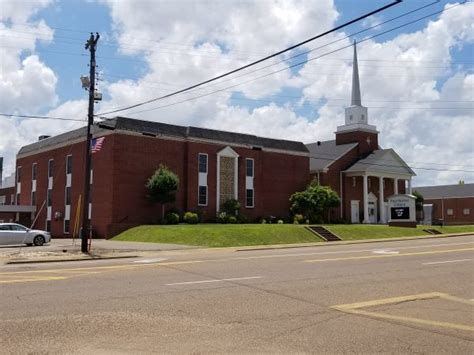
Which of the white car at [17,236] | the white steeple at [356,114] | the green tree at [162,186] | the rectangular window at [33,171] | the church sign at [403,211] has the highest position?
the white steeple at [356,114]

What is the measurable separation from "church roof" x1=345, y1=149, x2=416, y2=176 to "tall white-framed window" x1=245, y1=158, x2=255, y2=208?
41.0ft

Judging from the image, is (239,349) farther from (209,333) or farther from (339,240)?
(339,240)

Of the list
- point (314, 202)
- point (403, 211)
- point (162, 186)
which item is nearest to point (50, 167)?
point (162, 186)

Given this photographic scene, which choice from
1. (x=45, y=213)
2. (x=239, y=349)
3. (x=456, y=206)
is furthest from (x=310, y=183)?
(x=239, y=349)

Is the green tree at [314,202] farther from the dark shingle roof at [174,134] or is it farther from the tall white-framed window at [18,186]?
the tall white-framed window at [18,186]

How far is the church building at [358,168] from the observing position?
57.3 metres

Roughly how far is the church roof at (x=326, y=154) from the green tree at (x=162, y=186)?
19809 mm

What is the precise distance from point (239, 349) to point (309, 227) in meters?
33.6

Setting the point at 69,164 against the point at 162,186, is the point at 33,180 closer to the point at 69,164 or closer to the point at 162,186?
the point at 69,164

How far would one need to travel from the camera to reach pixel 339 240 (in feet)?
124

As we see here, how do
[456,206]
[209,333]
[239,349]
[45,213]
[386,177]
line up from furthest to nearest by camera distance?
[456,206] < [386,177] < [45,213] < [209,333] < [239,349]

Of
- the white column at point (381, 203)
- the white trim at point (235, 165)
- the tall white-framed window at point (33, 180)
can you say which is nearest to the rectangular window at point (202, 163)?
the white trim at point (235, 165)

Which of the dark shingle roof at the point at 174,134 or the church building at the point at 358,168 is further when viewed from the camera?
the church building at the point at 358,168

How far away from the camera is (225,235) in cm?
3384
